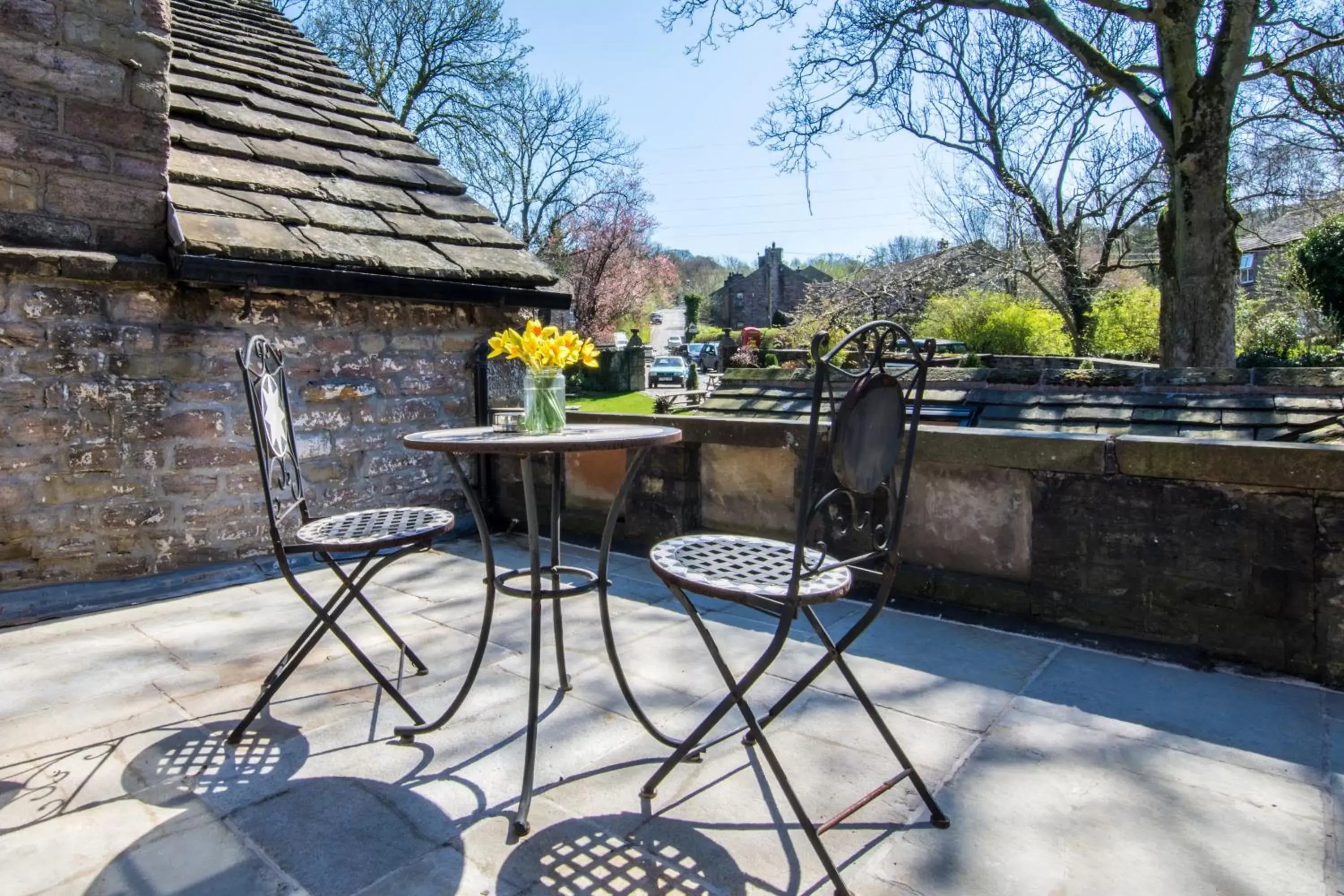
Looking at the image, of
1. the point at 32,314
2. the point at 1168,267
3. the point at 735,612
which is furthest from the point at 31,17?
the point at 1168,267

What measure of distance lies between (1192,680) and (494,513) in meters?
3.77

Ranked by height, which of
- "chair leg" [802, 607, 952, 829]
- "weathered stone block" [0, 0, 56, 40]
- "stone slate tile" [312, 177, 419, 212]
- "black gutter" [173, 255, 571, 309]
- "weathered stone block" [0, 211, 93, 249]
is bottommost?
"chair leg" [802, 607, 952, 829]

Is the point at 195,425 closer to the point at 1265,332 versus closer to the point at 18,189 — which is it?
the point at 18,189

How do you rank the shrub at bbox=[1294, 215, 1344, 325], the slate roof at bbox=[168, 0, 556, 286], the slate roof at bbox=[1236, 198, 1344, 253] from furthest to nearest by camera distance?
1. the slate roof at bbox=[1236, 198, 1344, 253]
2. the shrub at bbox=[1294, 215, 1344, 325]
3. the slate roof at bbox=[168, 0, 556, 286]

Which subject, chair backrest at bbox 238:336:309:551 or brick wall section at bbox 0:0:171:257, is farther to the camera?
brick wall section at bbox 0:0:171:257

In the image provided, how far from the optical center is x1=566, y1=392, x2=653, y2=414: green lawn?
18625mm

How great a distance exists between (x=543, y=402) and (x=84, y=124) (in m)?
2.82

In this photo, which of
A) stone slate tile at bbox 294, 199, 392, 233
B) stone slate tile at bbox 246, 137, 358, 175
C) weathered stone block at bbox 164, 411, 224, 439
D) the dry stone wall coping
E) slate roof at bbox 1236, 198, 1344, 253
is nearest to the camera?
the dry stone wall coping

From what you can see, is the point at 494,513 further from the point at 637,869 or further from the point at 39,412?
the point at 637,869

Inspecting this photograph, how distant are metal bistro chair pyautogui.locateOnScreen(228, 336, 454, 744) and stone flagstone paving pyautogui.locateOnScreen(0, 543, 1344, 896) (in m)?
0.17

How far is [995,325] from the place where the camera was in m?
16.4

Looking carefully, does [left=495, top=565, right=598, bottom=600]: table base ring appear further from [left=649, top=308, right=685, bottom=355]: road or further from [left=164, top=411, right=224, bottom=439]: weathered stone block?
[left=649, top=308, right=685, bottom=355]: road

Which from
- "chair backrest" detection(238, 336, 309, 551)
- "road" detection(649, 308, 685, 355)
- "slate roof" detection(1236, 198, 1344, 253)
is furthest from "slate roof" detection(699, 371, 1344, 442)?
"road" detection(649, 308, 685, 355)

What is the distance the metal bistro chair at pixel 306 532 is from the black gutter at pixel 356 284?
1419mm
